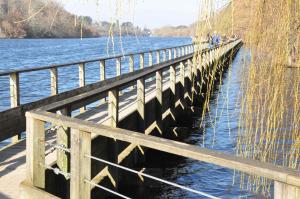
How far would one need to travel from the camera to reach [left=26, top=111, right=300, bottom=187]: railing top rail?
206 cm

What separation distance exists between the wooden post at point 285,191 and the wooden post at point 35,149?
2472 millimetres

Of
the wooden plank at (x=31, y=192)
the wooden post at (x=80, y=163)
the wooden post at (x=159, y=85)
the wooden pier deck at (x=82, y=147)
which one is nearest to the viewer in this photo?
the wooden pier deck at (x=82, y=147)

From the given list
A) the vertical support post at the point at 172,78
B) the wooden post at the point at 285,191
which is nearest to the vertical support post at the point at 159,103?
the vertical support post at the point at 172,78

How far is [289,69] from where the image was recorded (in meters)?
2.63

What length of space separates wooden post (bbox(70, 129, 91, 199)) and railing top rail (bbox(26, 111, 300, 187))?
0.31 ft

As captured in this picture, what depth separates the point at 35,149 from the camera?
159 inches

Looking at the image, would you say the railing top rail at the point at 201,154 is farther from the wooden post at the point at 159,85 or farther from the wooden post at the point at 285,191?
the wooden post at the point at 159,85

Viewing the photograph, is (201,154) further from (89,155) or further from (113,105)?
(113,105)

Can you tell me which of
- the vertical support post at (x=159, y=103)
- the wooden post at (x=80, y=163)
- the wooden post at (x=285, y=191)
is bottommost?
the vertical support post at (x=159, y=103)

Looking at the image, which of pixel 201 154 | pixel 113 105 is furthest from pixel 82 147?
pixel 113 105

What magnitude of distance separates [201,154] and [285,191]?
22.4 inches

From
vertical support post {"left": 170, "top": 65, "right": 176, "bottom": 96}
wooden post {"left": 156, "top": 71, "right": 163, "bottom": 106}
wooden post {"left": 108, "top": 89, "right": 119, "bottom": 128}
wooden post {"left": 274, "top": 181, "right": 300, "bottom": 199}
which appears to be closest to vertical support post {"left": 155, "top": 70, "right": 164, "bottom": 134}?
wooden post {"left": 156, "top": 71, "right": 163, "bottom": 106}

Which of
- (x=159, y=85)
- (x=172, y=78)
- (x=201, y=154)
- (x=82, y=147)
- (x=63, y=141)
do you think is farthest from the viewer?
(x=172, y=78)

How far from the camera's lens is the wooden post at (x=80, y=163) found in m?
3.57
